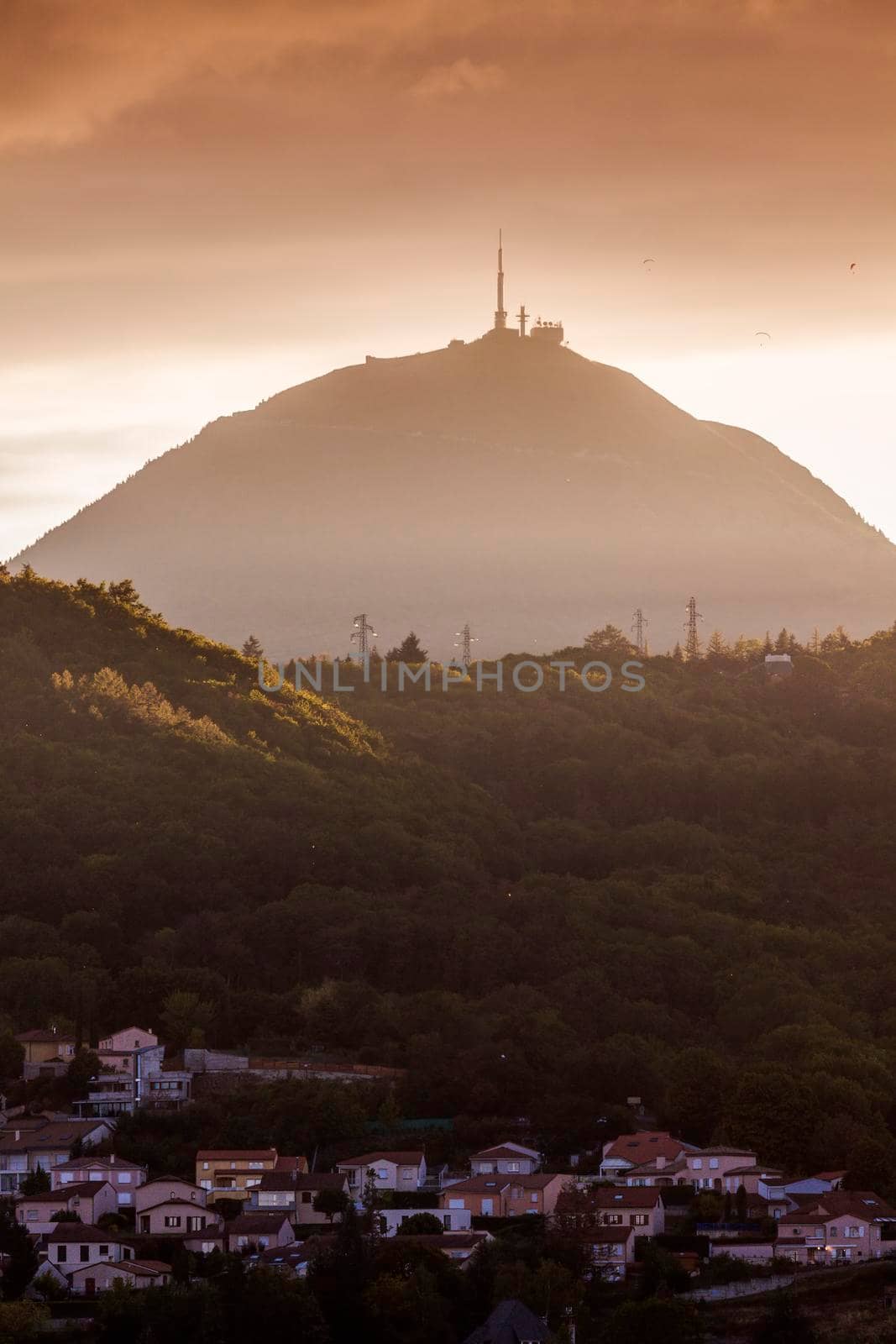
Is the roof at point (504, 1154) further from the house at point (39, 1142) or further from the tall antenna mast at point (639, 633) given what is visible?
the tall antenna mast at point (639, 633)

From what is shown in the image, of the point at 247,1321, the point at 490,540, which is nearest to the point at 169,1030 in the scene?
the point at 247,1321

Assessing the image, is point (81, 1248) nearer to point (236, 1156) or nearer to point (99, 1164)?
point (99, 1164)

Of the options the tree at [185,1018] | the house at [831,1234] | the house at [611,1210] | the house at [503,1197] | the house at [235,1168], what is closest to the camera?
the house at [831,1234]

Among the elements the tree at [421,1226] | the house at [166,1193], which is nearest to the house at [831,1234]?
the tree at [421,1226]

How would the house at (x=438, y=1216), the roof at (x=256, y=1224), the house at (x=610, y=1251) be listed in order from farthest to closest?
the house at (x=438, y=1216), the roof at (x=256, y=1224), the house at (x=610, y=1251)

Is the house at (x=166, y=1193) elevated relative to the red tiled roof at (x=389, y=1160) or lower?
lower

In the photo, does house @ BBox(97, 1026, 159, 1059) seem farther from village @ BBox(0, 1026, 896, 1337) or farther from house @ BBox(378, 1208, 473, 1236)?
house @ BBox(378, 1208, 473, 1236)

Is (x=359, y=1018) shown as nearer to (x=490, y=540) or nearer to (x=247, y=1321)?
(x=247, y=1321)
